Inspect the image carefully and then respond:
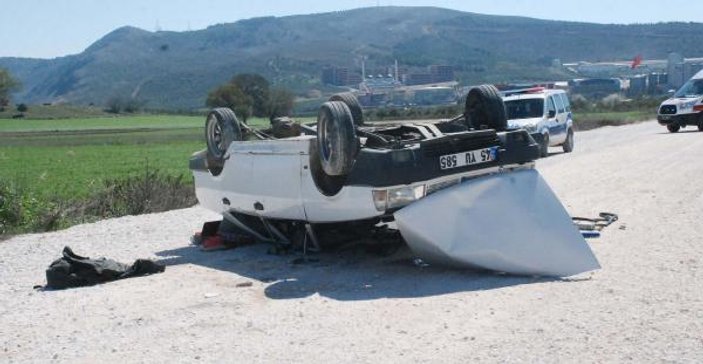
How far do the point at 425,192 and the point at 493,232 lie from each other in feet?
2.38

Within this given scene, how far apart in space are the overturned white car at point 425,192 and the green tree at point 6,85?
118 metres

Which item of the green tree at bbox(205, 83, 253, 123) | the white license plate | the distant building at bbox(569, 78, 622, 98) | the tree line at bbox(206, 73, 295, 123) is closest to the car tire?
the white license plate

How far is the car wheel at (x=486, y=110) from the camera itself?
32.7 ft

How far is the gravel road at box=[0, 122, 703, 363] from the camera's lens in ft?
19.6

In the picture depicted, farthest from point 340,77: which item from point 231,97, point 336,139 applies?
point 336,139

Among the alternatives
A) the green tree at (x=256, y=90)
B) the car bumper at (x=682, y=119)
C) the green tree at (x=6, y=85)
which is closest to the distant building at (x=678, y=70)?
the green tree at (x=256, y=90)

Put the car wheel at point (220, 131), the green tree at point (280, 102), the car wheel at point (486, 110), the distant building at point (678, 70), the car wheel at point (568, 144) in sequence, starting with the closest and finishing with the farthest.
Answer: the car wheel at point (486, 110)
the car wheel at point (220, 131)
the car wheel at point (568, 144)
the green tree at point (280, 102)
the distant building at point (678, 70)

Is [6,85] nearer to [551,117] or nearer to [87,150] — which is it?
[87,150]

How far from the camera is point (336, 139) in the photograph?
8.36 meters

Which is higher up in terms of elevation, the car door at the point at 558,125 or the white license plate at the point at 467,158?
the white license plate at the point at 467,158

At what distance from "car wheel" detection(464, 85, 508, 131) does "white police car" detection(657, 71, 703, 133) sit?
25956 mm

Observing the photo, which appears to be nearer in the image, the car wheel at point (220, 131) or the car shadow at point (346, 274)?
the car shadow at point (346, 274)

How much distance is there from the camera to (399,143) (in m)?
8.60

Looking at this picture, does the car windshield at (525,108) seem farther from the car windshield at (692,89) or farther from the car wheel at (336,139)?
the car wheel at (336,139)
